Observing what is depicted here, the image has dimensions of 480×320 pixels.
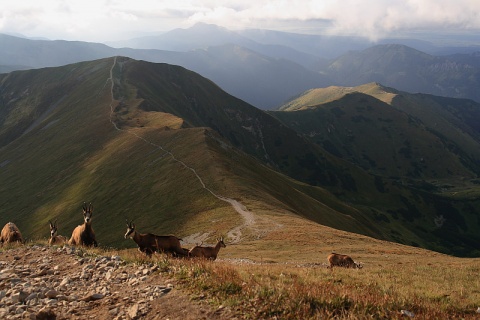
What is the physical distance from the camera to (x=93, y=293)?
498 inches

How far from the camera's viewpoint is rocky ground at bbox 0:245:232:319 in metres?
11.2

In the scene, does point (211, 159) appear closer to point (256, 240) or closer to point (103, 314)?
point (256, 240)

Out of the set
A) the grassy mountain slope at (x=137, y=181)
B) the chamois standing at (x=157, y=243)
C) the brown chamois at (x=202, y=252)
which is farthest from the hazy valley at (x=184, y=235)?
the brown chamois at (x=202, y=252)

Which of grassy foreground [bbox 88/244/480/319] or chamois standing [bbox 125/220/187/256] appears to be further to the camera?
chamois standing [bbox 125/220/187/256]

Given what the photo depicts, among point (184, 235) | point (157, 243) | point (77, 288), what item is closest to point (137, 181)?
point (184, 235)

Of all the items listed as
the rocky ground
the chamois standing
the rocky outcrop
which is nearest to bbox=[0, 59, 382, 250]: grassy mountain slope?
the chamois standing

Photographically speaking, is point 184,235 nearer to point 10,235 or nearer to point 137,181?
point 10,235

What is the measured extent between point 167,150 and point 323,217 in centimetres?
4403

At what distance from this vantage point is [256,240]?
4678cm

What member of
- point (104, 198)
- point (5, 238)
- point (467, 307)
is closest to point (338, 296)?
point (467, 307)

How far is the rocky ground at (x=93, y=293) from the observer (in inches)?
440

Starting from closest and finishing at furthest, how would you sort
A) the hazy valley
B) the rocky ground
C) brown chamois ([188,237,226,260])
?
the rocky ground < the hazy valley < brown chamois ([188,237,226,260])

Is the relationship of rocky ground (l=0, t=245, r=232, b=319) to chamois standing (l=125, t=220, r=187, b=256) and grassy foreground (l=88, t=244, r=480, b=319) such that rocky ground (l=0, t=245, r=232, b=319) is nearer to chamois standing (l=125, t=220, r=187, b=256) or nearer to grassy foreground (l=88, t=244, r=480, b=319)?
A: grassy foreground (l=88, t=244, r=480, b=319)

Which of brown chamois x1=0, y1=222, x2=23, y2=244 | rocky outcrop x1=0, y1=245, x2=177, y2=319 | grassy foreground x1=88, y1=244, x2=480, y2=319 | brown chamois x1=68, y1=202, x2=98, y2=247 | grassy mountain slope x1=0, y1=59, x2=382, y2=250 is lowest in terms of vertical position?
grassy mountain slope x1=0, y1=59, x2=382, y2=250
